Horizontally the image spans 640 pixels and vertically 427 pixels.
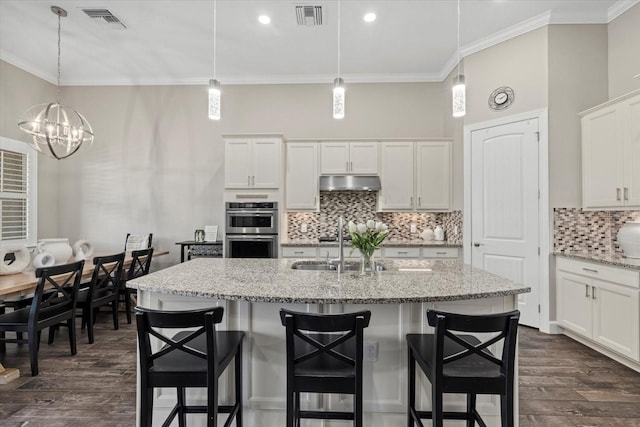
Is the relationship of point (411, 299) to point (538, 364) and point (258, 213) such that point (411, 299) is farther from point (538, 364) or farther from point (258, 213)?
point (258, 213)

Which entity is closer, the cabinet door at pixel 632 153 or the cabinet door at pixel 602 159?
the cabinet door at pixel 632 153

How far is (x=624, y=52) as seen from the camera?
11.4 ft

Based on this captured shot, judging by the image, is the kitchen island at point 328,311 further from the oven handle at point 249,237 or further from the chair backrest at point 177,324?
the oven handle at point 249,237

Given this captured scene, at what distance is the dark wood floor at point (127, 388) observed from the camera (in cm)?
217

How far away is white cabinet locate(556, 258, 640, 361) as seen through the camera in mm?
2689

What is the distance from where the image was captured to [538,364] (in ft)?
9.58

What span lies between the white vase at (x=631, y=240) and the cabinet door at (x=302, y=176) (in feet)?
11.3

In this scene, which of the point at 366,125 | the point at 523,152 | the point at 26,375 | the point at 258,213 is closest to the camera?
the point at 26,375

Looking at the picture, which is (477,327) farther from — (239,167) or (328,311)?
(239,167)

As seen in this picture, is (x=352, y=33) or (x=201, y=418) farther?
(x=352, y=33)

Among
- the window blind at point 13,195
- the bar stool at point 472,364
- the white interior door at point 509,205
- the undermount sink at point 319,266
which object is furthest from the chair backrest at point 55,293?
the white interior door at point 509,205

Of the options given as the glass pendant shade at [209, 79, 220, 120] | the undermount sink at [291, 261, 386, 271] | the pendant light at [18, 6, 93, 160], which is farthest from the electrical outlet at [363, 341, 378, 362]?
the pendant light at [18, 6, 93, 160]

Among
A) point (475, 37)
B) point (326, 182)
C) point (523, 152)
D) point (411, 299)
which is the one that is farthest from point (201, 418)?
point (475, 37)

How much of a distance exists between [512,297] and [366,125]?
3.84 meters
